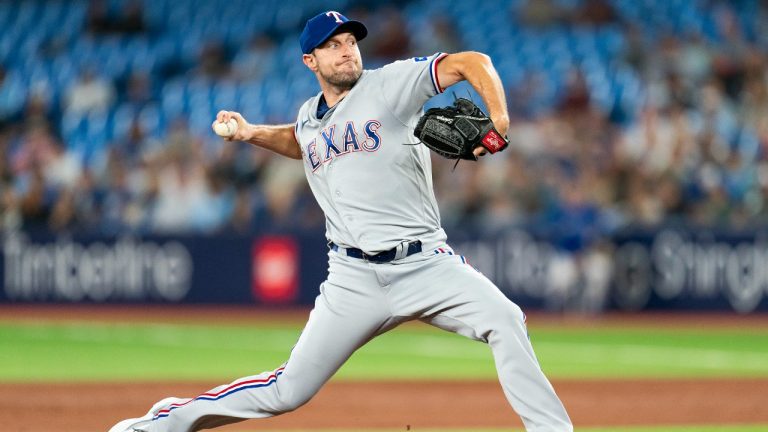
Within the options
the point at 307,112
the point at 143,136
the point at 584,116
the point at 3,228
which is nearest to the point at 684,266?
the point at 584,116

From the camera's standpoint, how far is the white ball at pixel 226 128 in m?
6.13

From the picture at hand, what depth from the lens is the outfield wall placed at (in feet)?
53.7

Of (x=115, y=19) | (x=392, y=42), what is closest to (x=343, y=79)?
(x=392, y=42)

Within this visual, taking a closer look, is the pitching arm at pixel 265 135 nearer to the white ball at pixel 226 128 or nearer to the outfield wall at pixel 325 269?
the white ball at pixel 226 128

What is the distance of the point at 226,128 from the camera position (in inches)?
242

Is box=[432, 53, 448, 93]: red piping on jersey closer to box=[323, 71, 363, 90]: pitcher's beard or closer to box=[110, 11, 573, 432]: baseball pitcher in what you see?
box=[110, 11, 573, 432]: baseball pitcher

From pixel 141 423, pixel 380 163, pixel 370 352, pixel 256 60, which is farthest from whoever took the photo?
pixel 256 60

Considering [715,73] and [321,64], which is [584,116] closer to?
[715,73]

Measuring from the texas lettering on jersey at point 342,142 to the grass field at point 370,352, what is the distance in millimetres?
5261

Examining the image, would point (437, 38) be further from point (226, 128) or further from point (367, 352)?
point (226, 128)

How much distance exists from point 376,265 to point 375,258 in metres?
0.03

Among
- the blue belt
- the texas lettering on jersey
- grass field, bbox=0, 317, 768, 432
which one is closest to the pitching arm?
the texas lettering on jersey

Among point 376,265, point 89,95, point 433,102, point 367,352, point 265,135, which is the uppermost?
point 89,95

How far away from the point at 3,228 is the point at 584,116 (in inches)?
312
